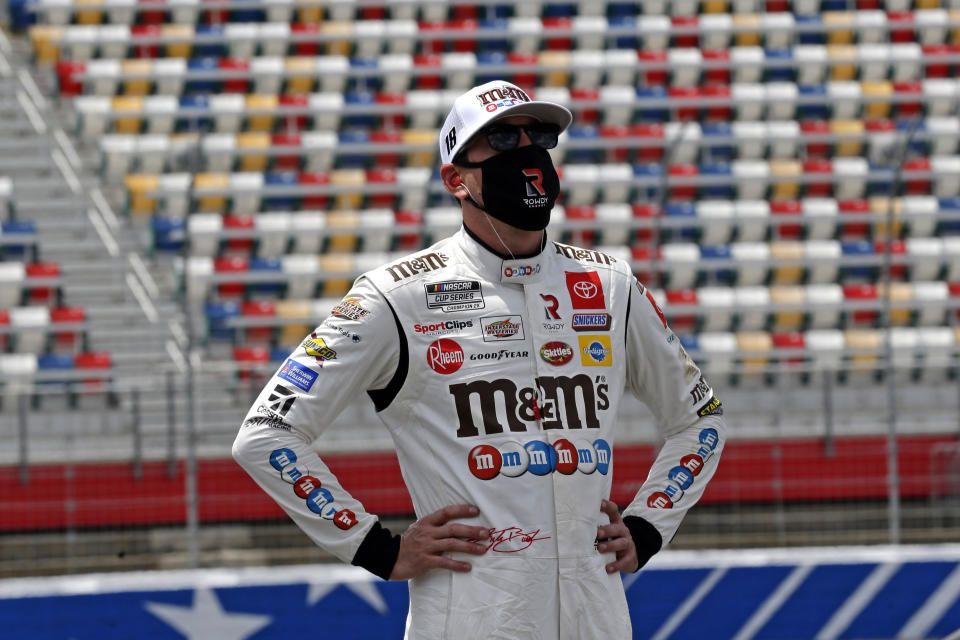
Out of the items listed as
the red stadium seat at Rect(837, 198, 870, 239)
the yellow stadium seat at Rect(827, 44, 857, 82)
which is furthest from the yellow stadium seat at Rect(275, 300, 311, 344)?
the yellow stadium seat at Rect(827, 44, 857, 82)

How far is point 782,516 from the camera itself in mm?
8094

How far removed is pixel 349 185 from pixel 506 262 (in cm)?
1111

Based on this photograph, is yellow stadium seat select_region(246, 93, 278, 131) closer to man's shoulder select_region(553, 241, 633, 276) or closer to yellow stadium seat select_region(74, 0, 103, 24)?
yellow stadium seat select_region(74, 0, 103, 24)

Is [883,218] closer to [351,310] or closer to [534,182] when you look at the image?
[534,182]

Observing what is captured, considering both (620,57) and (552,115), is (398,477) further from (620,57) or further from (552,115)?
(620,57)

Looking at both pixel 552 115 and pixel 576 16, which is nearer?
pixel 552 115

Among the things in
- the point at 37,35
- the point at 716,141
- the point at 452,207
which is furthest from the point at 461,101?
the point at 37,35

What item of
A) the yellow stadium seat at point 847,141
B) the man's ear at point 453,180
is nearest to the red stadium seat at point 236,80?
the yellow stadium seat at point 847,141

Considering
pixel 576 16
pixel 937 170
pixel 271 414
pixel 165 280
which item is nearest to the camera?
pixel 271 414

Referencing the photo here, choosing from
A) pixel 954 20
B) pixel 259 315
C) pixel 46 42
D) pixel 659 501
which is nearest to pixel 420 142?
pixel 259 315

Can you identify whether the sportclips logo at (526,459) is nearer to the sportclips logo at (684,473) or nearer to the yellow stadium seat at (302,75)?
the sportclips logo at (684,473)

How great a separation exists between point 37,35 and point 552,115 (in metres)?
13.3

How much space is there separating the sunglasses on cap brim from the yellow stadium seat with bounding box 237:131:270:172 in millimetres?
11476

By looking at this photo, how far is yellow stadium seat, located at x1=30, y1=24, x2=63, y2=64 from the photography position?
46.3 ft
